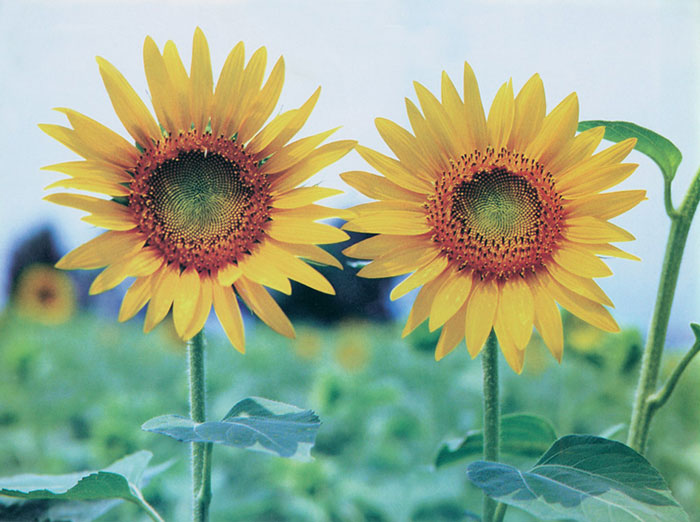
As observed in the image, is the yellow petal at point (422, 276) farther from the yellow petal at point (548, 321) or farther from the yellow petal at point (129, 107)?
the yellow petal at point (129, 107)

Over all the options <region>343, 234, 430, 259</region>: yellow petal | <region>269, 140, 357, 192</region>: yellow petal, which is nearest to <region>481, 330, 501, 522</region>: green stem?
<region>343, 234, 430, 259</region>: yellow petal

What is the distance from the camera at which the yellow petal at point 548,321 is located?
2.03ft

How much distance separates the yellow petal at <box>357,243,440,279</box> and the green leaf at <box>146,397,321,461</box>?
0.14 m

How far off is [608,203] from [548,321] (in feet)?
0.40

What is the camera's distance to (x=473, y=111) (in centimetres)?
64

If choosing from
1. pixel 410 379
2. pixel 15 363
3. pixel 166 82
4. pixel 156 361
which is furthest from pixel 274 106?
pixel 156 361

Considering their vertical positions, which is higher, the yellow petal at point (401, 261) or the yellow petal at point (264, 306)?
the yellow petal at point (401, 261)

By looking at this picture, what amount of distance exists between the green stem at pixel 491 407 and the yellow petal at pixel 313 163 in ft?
0.73

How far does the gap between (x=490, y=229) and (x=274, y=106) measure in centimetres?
24

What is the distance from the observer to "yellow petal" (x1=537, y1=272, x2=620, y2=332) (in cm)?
62

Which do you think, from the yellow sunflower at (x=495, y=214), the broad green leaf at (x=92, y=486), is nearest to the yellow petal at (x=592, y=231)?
the yellow sunflower at (x=495, y=214)

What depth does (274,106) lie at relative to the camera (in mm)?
657

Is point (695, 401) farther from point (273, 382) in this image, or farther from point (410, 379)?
point (273, 382)

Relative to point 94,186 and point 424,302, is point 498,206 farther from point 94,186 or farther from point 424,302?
point 94,186
